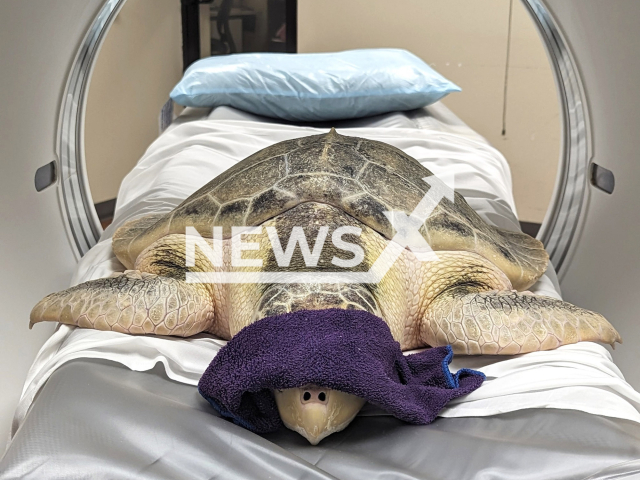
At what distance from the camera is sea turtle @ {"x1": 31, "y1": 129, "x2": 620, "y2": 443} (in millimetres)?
935

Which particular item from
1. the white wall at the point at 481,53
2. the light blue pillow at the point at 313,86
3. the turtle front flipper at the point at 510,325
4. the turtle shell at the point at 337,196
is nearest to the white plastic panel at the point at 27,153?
the turtle shell at the point at 337,196

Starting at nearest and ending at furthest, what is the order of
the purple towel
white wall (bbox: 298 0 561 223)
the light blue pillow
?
the purple towel → the light blue pillow → white wall (bbox: 298 0 561 223)

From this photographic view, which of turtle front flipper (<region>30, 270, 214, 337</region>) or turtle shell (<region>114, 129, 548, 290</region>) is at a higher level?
turtle shell (<region>114, 129, 548, 290</region>)

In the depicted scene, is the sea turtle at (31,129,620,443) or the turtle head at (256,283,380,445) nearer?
the turtle head at (256,283,380,445)

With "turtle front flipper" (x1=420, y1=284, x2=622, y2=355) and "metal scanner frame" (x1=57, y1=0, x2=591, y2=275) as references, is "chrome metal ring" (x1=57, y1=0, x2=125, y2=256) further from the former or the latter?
"turtle front flipper" (x1=420, y1=284, x2=622, y2=355)

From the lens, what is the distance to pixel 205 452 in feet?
2.36

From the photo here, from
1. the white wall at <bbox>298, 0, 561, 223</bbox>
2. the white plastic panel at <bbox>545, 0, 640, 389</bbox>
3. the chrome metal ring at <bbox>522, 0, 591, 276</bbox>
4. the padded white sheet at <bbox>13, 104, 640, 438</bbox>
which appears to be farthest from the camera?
the white wall at <bbox>298, 0, 561, 223</bbox>

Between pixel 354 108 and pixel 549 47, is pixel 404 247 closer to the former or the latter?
pixel 549 47

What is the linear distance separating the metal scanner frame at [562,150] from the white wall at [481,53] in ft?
4.60

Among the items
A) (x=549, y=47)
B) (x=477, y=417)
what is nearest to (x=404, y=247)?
(x=477, y=417)

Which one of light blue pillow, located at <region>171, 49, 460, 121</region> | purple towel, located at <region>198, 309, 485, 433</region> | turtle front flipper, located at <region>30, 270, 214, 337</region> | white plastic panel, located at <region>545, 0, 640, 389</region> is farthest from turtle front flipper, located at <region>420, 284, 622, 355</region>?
light blue pillow, located at <region>171, 49, 460, 121</region>

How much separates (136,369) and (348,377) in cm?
33

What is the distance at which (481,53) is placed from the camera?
296 centimetres
